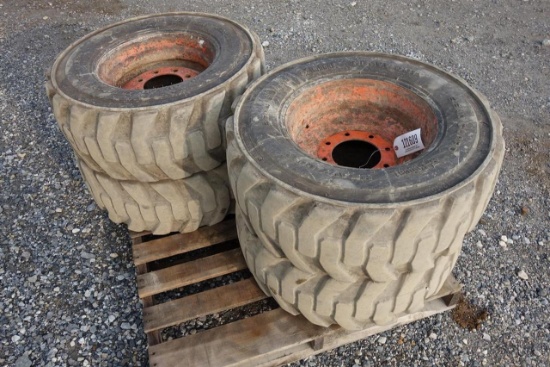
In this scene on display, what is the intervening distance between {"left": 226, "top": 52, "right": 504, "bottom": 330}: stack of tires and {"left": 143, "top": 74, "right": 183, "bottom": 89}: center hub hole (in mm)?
902

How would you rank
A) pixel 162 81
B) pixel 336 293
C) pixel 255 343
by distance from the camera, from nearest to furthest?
pixel 336 293, pixel 255 343, pixel 162 81

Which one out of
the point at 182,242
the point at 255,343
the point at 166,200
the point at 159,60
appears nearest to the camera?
the point at 255,343

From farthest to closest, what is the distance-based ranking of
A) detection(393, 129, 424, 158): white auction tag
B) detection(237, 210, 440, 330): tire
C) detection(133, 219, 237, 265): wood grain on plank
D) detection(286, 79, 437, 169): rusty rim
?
detection(133, 219, 237, 265): wood grain on plank
detection(286, 79, 437, 169): rusty rim
detection(393, 129, 424, 158): white auction tag
detection(237, 210, 440, 330): tire

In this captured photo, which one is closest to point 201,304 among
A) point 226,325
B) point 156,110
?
point 226,325

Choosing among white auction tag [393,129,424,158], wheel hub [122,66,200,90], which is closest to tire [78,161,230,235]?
wheel hub [122,66,200,90]

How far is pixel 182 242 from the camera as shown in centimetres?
289

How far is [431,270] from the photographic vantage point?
80.8 inches

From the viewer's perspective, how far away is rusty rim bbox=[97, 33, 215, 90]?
2.95m

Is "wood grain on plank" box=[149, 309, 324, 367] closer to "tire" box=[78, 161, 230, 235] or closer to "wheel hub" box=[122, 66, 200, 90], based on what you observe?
"tire" box=[78, 161, 230, 235]

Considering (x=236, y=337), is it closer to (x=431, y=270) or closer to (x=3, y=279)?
(x=431, y=270)

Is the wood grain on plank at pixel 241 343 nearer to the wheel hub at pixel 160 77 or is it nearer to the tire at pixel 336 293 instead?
the tire at pixel 336 293

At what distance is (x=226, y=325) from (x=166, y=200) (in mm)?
783

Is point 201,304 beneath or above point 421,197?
beneath

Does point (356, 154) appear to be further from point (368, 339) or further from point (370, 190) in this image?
point (368, 339)
